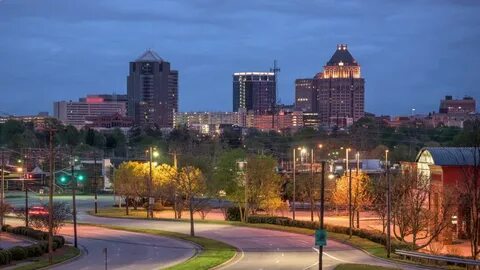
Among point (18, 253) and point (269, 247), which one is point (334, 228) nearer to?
point (269, 247)

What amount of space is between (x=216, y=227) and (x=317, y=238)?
1507 inches

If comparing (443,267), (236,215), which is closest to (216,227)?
(236,215)

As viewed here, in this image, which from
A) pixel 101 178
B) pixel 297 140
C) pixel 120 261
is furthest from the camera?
pixel 297 140

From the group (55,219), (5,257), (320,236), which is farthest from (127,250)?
(320,236)

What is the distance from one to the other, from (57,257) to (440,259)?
76.3 ft

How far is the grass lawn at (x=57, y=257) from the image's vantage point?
148 feet

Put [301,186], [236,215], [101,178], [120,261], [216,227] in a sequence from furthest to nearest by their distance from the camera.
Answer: [101,178] < [301,186] < [236,215] < [216,227] < [120,261]

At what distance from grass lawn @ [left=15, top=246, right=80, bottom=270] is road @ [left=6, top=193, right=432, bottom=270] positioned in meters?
9.15

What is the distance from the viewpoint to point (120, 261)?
158ft

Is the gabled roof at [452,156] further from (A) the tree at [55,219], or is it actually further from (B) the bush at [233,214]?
(A) the tree at [55,219]

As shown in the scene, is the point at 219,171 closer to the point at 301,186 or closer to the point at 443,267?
the point at 301,186

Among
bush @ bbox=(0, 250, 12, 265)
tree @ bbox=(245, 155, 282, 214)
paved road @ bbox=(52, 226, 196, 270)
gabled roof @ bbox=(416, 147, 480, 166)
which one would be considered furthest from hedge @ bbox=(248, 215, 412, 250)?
bush @ bbox=(0, 250, 12, 265)

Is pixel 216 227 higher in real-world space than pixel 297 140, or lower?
lower

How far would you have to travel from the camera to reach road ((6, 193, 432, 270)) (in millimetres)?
46344
